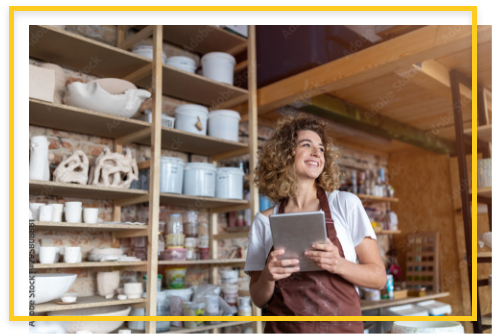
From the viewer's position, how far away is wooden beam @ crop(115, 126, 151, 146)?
8.74 feet

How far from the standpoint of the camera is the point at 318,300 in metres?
1.48

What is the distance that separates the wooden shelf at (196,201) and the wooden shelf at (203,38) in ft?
4.08

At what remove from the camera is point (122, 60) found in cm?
270

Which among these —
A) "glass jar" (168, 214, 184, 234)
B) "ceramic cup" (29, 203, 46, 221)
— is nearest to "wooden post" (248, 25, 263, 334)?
"glass jar" (168, 214, 184, 234)

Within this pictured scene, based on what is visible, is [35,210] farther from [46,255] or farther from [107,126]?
[107,126]

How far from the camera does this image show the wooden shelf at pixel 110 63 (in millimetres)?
2442

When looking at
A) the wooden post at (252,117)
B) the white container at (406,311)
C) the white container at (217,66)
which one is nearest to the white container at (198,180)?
the wooden post at (252,117)

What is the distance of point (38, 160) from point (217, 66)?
1434 mm

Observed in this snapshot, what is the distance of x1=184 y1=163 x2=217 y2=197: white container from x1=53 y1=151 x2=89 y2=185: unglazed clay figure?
688 mm

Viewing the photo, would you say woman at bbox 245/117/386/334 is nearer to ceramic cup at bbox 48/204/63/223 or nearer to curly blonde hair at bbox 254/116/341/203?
curly blonde hair at bbox 254/116/341/203

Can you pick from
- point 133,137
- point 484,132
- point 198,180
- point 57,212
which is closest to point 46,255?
point 57,212

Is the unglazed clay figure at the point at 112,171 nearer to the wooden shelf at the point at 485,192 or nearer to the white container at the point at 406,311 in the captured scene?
the wooden shelf at the point at 485,192

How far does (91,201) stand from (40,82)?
33.6 inches
